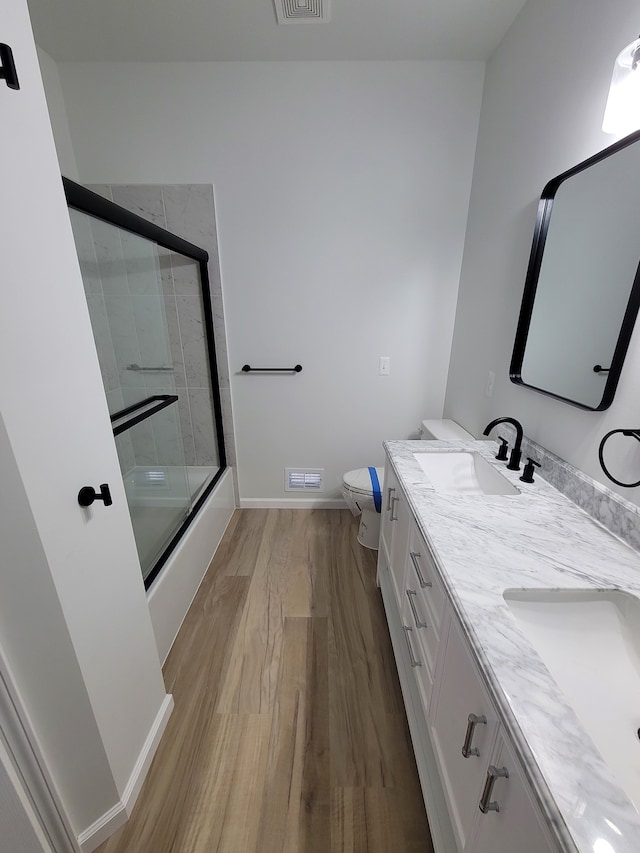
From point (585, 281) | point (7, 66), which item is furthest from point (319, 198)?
point (7, 66)

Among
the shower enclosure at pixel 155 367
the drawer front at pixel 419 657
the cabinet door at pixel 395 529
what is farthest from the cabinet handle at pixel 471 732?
the shower enclosure at pixel 155 367

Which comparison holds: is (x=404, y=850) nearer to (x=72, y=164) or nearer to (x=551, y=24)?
(x=551, y=24)

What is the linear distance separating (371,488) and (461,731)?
4.26ft

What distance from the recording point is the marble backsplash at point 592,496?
2.98 ft

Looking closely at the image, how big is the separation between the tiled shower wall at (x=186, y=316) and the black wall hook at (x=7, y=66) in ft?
3.95

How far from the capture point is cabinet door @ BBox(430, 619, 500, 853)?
0.65m

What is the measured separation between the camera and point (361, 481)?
210cm

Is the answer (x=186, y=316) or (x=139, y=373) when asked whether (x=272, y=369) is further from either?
(x=139, y=373)

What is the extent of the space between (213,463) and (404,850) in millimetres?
2018

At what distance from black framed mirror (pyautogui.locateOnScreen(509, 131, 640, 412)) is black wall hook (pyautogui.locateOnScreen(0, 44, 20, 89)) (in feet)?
4.80

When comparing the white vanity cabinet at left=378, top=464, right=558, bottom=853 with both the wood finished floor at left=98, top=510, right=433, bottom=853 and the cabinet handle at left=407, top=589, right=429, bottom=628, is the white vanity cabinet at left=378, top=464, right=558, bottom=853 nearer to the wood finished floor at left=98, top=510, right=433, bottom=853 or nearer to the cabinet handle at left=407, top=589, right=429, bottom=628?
the cabinet handle at left=407, top=589, right=429, bottom=628

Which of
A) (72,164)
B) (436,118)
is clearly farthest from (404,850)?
(72,164)

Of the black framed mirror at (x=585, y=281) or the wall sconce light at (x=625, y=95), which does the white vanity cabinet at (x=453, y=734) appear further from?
the wall sconce light at (x=625, y=95)

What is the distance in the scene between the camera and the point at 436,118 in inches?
72.9
